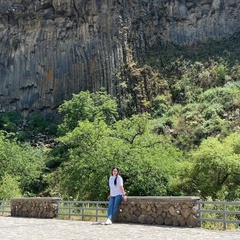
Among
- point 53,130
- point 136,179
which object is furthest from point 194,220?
point 53,130

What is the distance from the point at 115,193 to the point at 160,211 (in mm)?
1707

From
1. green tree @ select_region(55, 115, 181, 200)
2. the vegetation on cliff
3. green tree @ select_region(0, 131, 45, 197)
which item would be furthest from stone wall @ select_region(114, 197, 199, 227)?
green tree @ select_region(0, 131, 45, 197)

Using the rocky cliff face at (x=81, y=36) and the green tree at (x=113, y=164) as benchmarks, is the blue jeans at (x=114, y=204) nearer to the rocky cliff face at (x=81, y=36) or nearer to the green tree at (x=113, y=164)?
the green tree at (x=113, y=164)

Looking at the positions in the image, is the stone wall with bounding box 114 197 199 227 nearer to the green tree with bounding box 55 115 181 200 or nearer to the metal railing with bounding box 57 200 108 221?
the metal railing with bounding box 57 200 108 221

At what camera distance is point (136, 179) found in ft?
87.6

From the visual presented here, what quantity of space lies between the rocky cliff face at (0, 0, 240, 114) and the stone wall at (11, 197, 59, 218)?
33.8 metres

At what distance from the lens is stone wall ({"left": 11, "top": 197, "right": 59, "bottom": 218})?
762 inches

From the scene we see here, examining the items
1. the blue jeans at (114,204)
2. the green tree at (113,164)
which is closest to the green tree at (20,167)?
the green tree at (113,164)

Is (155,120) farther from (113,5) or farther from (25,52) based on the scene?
(25,52)

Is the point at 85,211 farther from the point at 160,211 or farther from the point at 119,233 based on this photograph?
the point at 119,233

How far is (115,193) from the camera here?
→ 1501cm

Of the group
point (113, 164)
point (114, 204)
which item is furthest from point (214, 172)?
point (114, 204)

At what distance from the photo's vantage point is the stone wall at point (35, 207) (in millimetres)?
19344

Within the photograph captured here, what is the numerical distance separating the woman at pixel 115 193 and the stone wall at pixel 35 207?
4.86 meters
